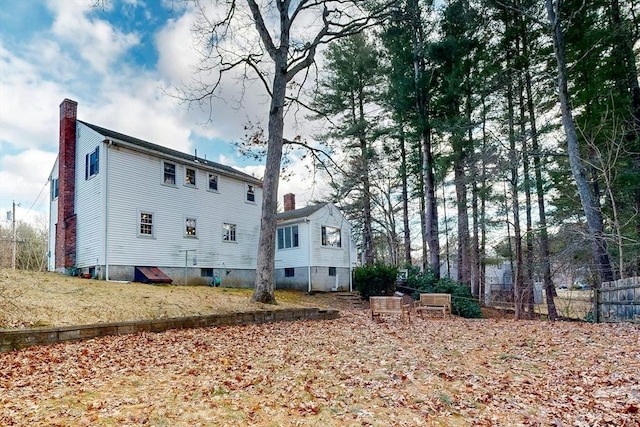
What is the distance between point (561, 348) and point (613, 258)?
9.01 m

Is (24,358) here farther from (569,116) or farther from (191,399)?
(569,116)

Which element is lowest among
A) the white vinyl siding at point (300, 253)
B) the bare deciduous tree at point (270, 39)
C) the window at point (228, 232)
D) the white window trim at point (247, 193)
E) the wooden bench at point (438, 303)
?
the wooden bench at point (438, 303)

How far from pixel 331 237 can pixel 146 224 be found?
1055 cm

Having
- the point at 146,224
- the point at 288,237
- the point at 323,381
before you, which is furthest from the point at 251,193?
the point at 323,381

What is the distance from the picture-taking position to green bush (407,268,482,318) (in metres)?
15.7

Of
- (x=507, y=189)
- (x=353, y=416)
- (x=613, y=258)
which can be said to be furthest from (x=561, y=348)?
(x=507, y=189)

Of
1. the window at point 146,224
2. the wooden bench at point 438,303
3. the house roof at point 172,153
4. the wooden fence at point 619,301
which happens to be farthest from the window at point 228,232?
the wooden fence at point 619,301

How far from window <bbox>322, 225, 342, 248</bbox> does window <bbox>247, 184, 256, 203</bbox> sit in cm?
451

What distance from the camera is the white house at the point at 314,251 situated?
21172mm

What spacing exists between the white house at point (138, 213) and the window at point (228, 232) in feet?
0.18

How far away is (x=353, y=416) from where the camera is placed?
3789 millimetres

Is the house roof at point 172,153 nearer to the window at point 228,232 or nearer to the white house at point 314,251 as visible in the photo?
the window at point 228,232

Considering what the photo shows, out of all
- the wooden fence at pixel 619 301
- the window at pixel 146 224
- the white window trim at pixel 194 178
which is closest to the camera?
the wooden fence at pixel 619 301

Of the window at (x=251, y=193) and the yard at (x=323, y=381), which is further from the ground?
the window at (x=251, y=193)
